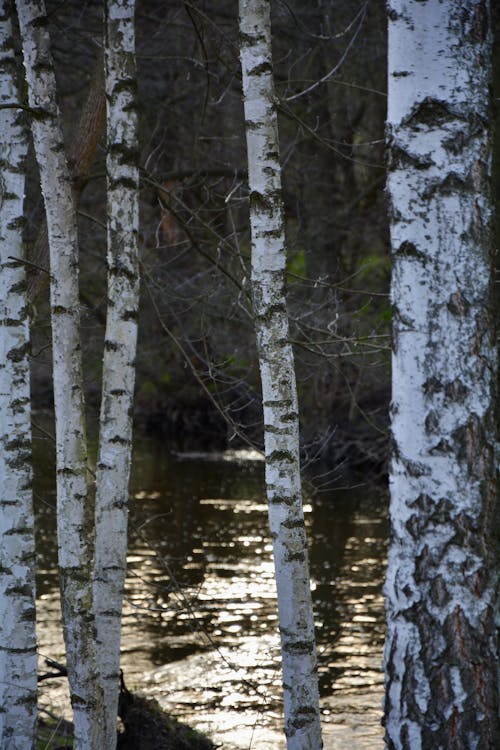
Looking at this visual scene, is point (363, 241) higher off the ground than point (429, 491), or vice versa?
point (363, 241)

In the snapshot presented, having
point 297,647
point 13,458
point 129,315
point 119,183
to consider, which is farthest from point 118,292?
point 297,647

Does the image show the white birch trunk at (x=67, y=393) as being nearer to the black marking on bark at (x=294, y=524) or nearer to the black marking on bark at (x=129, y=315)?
the black marking on bark at (x=129, y=315)

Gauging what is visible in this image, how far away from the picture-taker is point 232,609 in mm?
10727

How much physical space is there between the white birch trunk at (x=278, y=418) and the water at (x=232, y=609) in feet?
1.71

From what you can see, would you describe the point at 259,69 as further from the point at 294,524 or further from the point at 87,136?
the point at 294,524

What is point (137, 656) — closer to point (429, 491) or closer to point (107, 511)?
point (107, 511)

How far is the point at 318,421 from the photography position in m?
18.3

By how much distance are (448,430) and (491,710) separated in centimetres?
84

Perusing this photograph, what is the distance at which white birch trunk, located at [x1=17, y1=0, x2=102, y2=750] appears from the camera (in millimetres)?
4914

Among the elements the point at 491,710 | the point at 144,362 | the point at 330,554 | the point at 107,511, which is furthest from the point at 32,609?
the point at 144,362

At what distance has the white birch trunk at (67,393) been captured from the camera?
16.1 feet

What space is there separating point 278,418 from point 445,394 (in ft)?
6.63

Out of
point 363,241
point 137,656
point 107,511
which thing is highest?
point 363,241

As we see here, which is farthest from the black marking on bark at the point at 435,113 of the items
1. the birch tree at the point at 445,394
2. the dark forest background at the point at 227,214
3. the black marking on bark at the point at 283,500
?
the dark forest background at the point at 227,214
